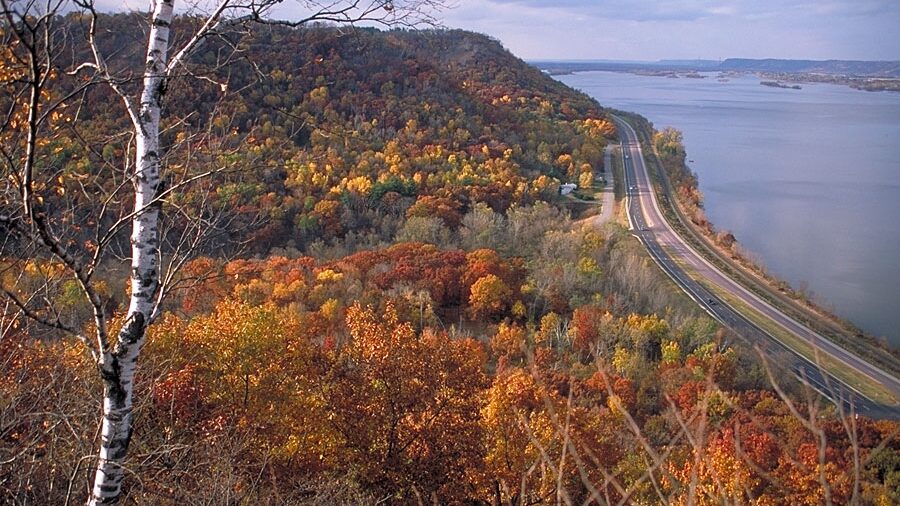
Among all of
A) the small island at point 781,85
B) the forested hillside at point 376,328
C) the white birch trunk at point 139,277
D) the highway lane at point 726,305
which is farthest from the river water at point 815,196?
the small island at point 781,85

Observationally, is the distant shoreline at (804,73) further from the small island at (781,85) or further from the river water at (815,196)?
the river water at (815,196)

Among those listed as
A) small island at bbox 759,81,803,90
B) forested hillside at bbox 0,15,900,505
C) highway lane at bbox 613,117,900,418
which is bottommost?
highway lane at bbox 613,117,900,418

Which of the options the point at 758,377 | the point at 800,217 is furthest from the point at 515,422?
the point at 800,217

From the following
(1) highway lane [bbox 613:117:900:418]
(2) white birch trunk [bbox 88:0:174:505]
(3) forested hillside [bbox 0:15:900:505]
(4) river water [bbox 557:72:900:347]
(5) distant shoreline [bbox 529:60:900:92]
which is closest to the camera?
(2) white birch trunk [bbox 88:0:174:505]

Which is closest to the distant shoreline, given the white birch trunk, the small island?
the small island

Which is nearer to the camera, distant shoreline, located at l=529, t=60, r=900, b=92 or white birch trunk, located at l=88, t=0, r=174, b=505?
white birch trunk, located at l=88, t=0, r=174, b=505

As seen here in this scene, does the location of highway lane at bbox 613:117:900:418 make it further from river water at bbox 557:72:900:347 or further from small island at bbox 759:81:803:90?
small island at bbox 759:81:803:90
